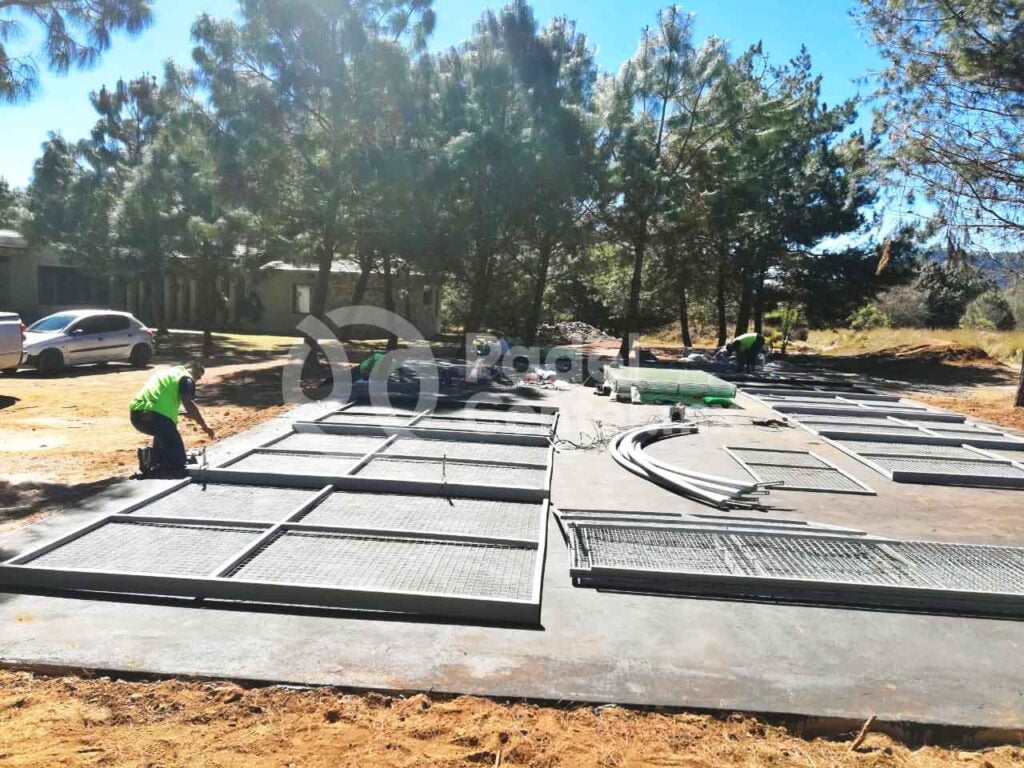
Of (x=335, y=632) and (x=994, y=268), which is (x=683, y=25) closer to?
(x=994, y=268)

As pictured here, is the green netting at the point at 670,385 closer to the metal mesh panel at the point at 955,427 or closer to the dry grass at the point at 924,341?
the metal mesh panel at the point at 955,427

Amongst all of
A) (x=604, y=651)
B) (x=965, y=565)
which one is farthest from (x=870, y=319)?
(x=604, y=651)

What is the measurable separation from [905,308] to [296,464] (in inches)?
1355

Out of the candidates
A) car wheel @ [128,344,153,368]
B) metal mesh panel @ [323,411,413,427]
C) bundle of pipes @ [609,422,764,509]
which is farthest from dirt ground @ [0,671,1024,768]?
car wheel @ [128,344,153,368]

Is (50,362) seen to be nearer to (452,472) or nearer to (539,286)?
(452,472)

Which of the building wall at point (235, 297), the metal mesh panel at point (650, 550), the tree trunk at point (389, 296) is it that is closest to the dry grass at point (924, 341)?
the building wall at point (235, 297)

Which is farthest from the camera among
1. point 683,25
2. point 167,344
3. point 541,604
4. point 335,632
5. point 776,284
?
point 776,284

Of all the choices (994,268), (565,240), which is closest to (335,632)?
(994,268)

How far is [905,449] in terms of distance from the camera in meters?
8.83

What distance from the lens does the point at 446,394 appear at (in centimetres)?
1209

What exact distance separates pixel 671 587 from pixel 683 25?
55.8 feet

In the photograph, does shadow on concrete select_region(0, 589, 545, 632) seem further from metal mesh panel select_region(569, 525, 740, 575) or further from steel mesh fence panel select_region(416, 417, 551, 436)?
steel mesh fence panel select_region(416, 417, 551, 436)

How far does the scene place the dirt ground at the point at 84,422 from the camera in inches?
240

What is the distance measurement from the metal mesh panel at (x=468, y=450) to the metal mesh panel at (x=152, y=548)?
2.66 m
